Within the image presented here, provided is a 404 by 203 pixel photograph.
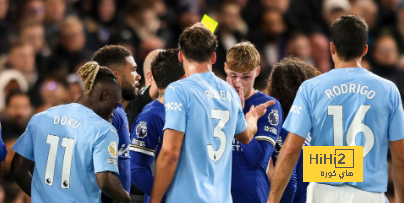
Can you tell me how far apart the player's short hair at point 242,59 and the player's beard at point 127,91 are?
745 millimetres

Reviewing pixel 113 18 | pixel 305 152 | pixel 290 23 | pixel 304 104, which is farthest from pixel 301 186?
pixel 290 23

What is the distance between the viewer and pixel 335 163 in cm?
497

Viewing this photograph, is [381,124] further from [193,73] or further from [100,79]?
[100,79]

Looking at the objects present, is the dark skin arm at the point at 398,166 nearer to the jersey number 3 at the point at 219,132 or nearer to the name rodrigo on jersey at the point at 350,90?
the name rodrigo on jersey at the point at 350,90

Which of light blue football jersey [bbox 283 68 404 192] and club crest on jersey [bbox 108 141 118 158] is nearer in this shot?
club crest on jersey [bbox 108 141 118 158]

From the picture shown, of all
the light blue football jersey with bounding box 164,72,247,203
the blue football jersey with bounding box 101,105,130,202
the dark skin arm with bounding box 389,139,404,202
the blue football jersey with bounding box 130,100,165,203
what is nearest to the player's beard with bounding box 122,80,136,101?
the blue football jersey with bounding box 101,105,130,202

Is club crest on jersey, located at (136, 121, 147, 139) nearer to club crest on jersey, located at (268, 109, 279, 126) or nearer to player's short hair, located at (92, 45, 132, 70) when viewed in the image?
player's short hair, located at (92, 45, 132, 70)

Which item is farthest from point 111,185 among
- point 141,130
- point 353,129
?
point 353,129

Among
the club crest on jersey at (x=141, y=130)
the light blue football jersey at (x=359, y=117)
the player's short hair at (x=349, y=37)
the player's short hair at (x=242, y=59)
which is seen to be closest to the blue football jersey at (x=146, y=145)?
the club crest on jersey at (x=141, y=130)

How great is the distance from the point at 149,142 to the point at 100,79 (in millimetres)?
569

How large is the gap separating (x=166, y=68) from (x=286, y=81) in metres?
1.21

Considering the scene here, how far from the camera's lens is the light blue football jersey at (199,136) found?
4.77 meters

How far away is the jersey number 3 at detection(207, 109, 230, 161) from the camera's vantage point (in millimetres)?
4848

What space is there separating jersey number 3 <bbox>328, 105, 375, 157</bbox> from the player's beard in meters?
1.59
